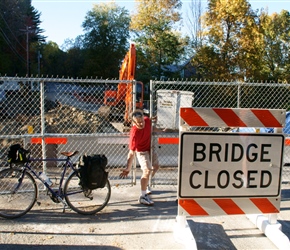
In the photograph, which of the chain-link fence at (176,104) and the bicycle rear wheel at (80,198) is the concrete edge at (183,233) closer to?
the bicycle rear wheel at (80,198)

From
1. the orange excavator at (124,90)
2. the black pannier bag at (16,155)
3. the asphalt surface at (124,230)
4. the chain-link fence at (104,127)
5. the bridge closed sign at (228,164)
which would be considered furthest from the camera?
the orange excavator at (124,90)

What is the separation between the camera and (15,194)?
507 centimetres

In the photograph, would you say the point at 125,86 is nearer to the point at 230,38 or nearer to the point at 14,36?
the point at 230,38

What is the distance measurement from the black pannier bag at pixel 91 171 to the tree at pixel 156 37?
25617mm

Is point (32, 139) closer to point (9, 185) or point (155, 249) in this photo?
point (9, 185)

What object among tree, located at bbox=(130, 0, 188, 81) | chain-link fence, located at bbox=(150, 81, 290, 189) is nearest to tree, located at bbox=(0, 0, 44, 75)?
tree, located at bbox=(130, 0, 188, 81)

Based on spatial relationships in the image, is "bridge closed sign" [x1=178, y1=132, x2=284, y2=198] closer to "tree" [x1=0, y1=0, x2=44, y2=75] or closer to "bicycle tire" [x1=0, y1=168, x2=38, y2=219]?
"bicycle tire" [x1=0, y1=168, x2=38, y2=219]

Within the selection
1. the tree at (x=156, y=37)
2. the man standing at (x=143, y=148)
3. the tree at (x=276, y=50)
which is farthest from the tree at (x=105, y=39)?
the man standing at (x=143, y=148)

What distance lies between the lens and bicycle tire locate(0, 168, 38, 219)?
486 centimetres

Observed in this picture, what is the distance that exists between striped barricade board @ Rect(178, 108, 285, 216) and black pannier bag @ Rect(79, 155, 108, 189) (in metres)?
1.70

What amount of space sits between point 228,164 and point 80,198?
9.33ft

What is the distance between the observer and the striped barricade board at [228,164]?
3441 mm

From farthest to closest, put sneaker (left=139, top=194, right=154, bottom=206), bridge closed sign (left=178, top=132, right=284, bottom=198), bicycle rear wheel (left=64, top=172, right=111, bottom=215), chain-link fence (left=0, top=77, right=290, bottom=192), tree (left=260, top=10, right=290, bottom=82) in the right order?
tree (left=260, top=10, right=290, bottom=82) < chain-link fence (left=0, top=77, right=290, bottom=192) < sneaker (left=139, top=194, right=154, bottom=206) < bicycle rear wheel (left=64, top=172, right=111, bottom=215) < bridge closed sign (left=178, top=132, right=284, bottom=198)

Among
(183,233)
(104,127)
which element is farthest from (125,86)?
(183,233)
